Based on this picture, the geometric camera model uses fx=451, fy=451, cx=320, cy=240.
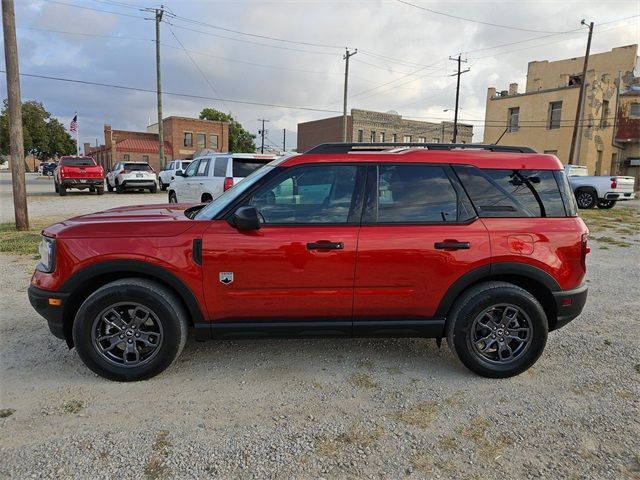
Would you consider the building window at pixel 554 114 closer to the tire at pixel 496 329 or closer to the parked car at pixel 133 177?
the parked car at pixel 133 177

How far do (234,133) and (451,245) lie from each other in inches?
2415

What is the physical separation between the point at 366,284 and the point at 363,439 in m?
1.09

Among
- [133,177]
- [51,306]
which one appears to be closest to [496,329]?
[51,306]

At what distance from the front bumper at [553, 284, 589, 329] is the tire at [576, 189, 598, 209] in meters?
16.8

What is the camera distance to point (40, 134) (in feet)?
190

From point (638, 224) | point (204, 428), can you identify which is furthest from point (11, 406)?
point (638, 224)

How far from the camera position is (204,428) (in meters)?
2.85

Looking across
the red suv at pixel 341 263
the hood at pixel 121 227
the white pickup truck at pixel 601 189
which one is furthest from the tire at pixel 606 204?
the hood at pixel 121 227

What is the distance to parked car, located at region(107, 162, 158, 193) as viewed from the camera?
875 inches

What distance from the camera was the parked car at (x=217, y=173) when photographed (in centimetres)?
1054

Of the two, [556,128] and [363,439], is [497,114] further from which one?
[363,439]

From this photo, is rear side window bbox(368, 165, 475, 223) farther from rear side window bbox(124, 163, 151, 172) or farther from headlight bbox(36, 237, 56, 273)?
rear side window bbox(124, 163, 151, 172)

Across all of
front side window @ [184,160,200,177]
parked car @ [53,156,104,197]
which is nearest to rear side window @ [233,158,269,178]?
front side window @ [184,160,200,177]

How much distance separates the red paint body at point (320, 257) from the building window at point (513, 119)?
3864 centimetres
